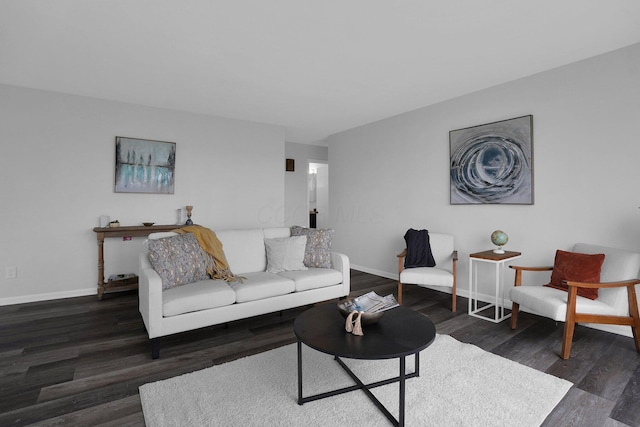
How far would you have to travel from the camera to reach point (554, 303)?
2.56 metres

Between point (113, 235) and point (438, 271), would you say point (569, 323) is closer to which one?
point (438, 271)

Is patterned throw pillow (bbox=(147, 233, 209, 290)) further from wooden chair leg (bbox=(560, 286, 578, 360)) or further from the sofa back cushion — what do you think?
wooden chair leg (bbox=(560, 286, 578, 360))

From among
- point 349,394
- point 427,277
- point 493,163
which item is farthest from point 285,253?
point 493,163

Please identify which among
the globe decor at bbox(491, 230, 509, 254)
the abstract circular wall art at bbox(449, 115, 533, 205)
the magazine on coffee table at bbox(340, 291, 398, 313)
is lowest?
the magazine on coffee table at bbox(340, 291, 398, 313)

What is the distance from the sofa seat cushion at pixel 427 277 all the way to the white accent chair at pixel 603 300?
855 millimetres

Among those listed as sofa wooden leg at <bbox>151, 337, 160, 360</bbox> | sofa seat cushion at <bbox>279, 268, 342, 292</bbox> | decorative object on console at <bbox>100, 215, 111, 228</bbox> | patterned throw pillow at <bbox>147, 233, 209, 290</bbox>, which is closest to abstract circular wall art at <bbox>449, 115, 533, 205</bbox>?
sofa seat cushion at <bbox>279, 268, 342, 292</bbox>

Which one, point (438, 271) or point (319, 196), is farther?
point (319, 196)

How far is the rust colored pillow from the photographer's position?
272cm

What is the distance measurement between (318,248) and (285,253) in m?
0.40

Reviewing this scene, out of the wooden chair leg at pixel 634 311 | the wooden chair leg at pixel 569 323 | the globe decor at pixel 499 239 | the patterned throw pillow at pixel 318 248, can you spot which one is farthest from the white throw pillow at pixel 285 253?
the wooden chair leg at pixel 634 311

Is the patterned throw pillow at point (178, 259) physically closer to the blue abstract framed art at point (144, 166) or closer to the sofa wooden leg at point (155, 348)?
the sofa wooden leg at point (155, 348)

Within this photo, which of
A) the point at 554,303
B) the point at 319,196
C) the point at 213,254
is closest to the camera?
the point at 554,303

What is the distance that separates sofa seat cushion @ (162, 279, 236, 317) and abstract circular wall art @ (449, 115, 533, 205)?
3091 millimetres

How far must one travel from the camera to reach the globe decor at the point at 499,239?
3.46 metres
